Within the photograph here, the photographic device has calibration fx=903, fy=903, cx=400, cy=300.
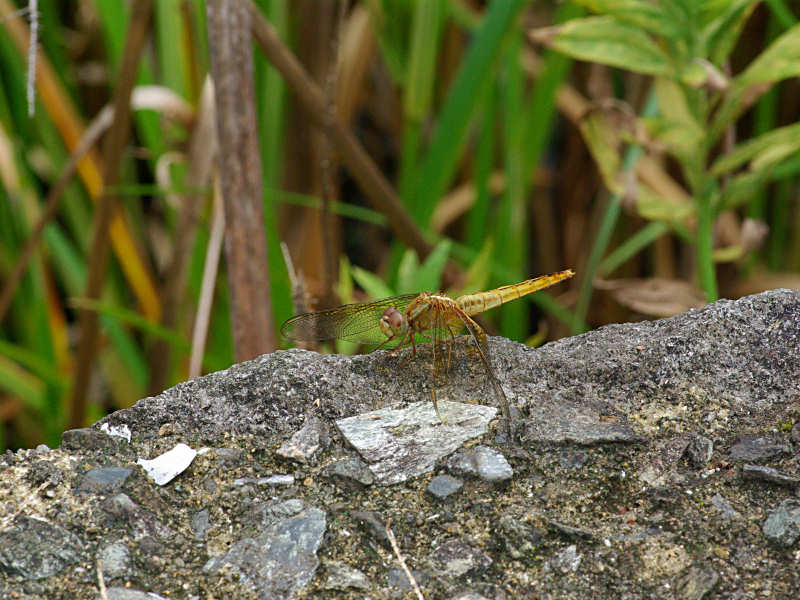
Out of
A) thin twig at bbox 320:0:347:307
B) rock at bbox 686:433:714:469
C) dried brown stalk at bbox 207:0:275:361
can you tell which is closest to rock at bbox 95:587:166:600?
rock at bbox 686:433:714:469

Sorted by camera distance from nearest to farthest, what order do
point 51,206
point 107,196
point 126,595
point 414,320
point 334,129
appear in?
point 126,595 < point 414,320 < point 334,129 < point 107,196 < point 51,206

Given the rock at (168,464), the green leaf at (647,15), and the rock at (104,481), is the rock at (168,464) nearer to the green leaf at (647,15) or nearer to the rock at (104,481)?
the rock at (104,481)

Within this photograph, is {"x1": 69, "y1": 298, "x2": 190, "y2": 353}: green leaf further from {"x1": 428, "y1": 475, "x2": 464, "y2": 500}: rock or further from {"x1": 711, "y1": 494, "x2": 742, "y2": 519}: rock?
{"x1": 711, "y1": 494, "x2": 742, "y2": 519}: rock

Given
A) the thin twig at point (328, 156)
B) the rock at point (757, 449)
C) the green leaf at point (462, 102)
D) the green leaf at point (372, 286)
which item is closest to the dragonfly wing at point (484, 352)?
the rock at point (757, 449)

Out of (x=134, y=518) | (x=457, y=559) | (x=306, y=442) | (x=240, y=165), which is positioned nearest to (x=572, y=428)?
(x=457, y=559)

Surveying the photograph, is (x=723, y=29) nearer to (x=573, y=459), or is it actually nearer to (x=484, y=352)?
(x=484, y=352)

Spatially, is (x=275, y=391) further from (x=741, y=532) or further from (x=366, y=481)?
(x=741, y=532)

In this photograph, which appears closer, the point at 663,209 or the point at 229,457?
the point at 229,457
